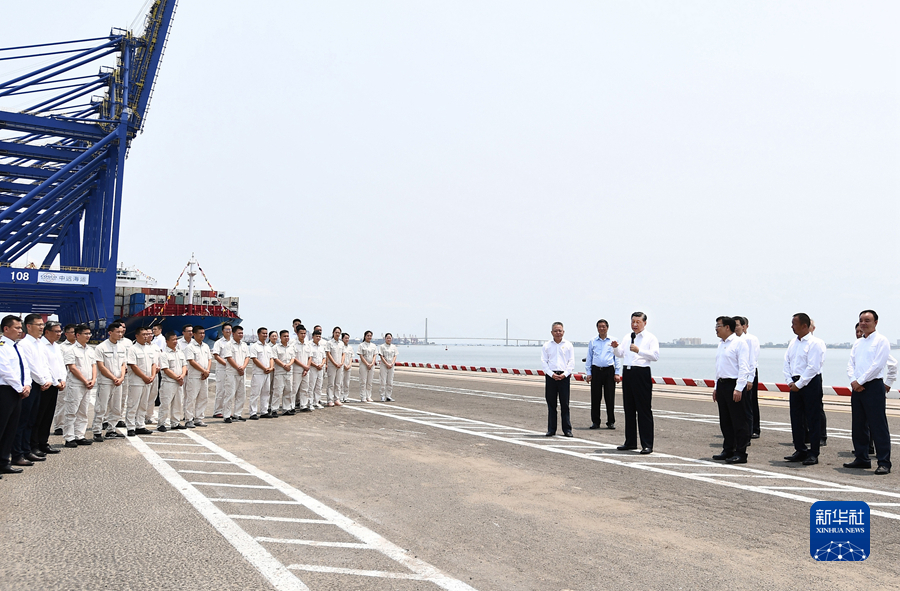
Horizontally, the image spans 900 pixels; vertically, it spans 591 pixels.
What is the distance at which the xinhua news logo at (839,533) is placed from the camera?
187 inches

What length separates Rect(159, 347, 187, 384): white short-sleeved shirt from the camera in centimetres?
1141

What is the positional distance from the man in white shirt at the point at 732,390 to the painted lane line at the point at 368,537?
521 cm

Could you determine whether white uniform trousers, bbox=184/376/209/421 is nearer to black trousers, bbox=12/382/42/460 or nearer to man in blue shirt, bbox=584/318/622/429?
black trousers, bbox=12/382/42/460

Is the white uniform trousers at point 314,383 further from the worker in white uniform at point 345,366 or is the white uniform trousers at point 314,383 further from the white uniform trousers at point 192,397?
the white uniform trousers at point 192,397

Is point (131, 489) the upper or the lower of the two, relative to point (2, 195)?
lower

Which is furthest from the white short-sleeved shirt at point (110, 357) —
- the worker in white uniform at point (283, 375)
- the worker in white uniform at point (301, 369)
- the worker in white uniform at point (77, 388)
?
the worker in white uniform at point (301, 369)

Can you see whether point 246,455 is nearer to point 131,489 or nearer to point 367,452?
point 367,452

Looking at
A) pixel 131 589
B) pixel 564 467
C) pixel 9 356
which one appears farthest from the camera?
pixel 564 467

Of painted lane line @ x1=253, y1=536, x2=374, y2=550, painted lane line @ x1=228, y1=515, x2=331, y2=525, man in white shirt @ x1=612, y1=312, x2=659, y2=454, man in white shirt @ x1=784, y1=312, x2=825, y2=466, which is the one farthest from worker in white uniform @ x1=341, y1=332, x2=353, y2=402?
painted lane line @ x1=253, y1=536, x2=374, y2=550

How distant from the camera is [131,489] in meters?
6.67

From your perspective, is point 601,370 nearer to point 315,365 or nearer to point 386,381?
point 315,365

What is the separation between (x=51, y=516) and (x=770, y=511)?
20.2ft

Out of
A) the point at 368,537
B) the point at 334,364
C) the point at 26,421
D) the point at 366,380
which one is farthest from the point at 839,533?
the point at 366,380

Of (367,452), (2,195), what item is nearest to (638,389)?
(367,452)
